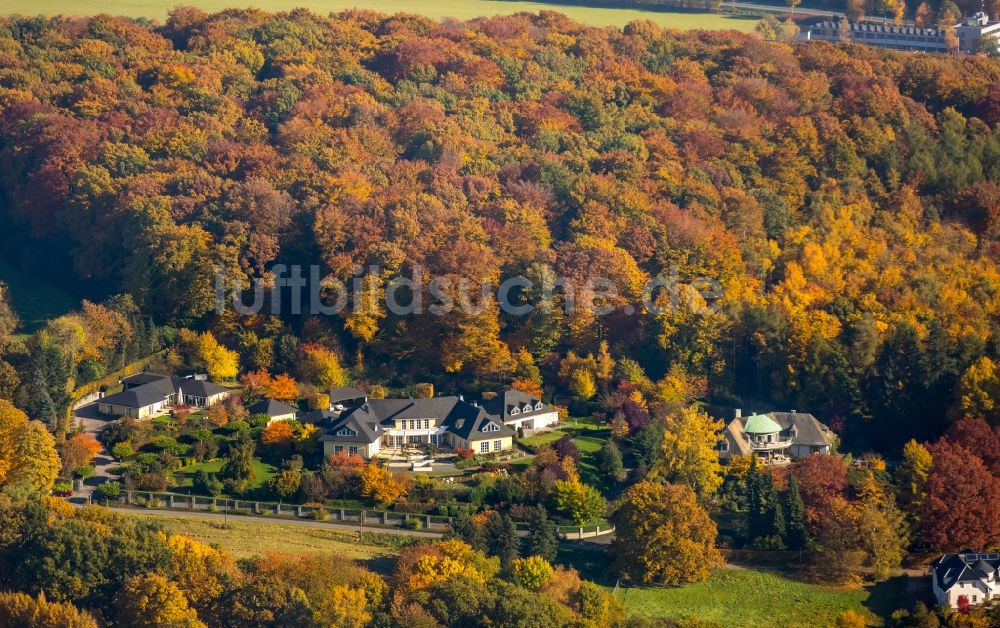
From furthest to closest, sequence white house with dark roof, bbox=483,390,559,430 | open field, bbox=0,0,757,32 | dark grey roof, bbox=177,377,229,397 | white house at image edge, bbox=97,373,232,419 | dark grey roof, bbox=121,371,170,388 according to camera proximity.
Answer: open field, bbox=0,0,757,32, dark grey roof, bbox=121,371,170,388, dark grey roof, bbox=177,377,229,397, white house with dark roof, bbox=483,390,559,430, white house at image edge, bbox=97,373,232,419

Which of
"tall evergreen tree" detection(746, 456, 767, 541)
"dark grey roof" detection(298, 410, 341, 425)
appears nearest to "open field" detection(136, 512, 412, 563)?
"dark grey roof" detection(298, 410, 341, 425)

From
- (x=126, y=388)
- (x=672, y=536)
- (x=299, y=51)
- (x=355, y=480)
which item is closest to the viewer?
(x=672, y=536)

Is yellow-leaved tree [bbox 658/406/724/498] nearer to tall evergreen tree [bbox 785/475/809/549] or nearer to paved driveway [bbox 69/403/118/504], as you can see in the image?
tall evergreen tree [bbox 785/475/809/549]

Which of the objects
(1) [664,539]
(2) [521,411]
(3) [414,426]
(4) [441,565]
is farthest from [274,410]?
(1) [664,539]

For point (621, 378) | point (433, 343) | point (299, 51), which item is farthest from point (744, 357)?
point (299, 51)

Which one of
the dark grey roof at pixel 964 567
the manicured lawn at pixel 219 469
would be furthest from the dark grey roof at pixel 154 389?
the dark grey roof at pixel 964 567

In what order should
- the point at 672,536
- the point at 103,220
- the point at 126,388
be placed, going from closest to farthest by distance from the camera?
the point at 672,536 < the point at 126,388 < the point at 103,220

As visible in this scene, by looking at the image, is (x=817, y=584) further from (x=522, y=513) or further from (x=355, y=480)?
(x=355, y=480)
